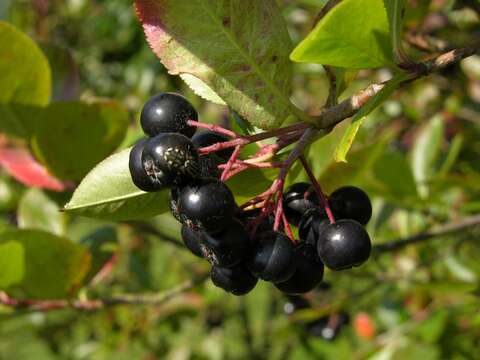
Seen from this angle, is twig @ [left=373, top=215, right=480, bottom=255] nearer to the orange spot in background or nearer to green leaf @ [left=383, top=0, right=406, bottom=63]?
green leaf @ [left=383, top=0, right=406, bottom=63]

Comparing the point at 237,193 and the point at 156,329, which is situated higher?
the point at 237,193

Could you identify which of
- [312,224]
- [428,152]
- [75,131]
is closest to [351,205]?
[312,224]

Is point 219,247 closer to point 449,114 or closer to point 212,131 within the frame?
point 212,131

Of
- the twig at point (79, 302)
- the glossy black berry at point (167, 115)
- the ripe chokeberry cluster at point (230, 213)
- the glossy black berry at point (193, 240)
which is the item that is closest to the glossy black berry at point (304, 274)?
the ripe chokeberry cluster at point (230, 213)

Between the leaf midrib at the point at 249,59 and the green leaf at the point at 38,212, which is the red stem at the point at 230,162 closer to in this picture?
the leaf midrib at the point at 249,59

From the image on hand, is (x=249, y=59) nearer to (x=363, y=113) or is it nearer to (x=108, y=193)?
(x=363, y=113)

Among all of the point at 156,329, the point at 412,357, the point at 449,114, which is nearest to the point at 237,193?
the point at 412,357

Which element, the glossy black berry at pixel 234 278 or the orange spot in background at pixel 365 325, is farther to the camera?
the orange spot in background at pixel 365 325
